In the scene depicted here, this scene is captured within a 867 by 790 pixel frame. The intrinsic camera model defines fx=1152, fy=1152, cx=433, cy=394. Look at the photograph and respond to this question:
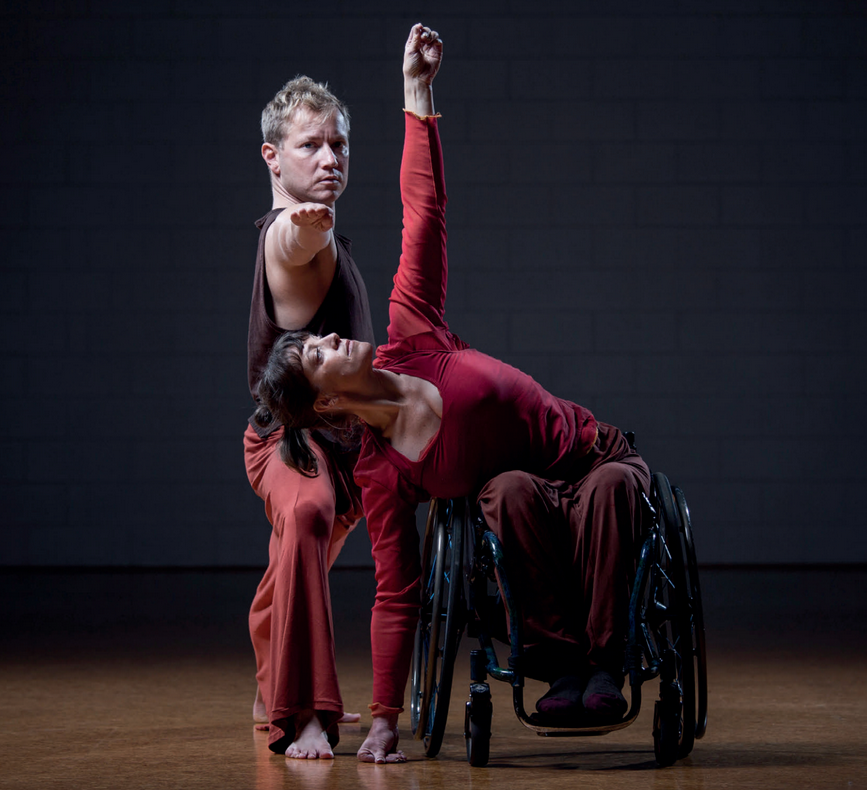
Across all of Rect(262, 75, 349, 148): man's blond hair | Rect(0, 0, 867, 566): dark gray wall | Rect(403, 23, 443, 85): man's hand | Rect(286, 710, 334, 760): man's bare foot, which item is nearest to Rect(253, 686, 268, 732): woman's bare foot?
Rect(286, 710, 334, 760): man's bare foot

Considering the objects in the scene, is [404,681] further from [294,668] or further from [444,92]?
[444,92]

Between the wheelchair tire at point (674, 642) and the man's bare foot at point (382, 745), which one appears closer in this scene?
the wheelchair tire at point (674, 642)

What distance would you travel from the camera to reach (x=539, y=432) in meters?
2.22

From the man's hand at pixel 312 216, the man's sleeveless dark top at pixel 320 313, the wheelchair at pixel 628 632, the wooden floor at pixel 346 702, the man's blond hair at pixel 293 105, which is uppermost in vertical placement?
the man's blond hair at pixel 293 105

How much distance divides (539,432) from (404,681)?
0.57m

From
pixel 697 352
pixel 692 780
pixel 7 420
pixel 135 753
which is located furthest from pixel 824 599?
pixel 7 420

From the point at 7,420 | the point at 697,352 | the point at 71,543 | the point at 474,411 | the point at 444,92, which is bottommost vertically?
the point at 71,543

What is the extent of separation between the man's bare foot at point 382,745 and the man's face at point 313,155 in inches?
43.9

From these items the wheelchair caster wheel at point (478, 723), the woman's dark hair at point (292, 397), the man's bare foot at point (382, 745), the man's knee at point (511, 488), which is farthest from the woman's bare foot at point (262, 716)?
the man's knee at point (511, 488)

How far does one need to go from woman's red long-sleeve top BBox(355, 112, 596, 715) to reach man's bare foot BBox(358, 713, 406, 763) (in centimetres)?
3

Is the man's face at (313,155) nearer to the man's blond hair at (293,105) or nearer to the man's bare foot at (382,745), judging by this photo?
the man's blond hair at (293,105)

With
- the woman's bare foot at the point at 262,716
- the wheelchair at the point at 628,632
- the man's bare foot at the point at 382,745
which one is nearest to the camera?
the wheelchair at the point at 628,632

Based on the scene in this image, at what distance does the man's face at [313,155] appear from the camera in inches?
99.9

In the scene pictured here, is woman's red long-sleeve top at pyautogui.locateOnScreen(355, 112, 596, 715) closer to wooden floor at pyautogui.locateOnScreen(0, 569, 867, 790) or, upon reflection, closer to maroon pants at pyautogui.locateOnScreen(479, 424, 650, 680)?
maroon pants at pyautogui.locateOnScreen(479, 424, 650, 680)
